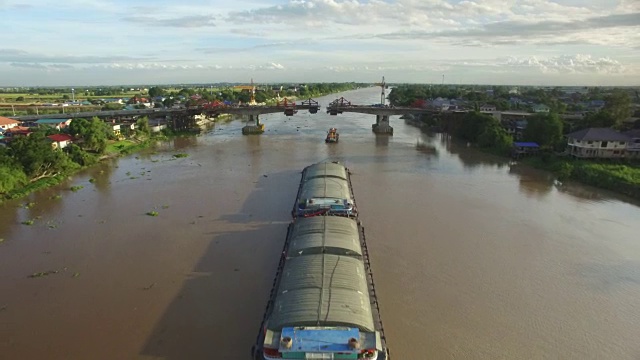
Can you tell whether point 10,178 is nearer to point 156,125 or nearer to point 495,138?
point 156,125

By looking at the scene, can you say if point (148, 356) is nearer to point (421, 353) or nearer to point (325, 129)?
point (421, 353)

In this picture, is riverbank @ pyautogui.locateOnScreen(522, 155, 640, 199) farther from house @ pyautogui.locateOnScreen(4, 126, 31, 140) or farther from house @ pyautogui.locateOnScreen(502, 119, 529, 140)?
house @ pyautogui.locateOnScreen(4, 126, 31, 140)

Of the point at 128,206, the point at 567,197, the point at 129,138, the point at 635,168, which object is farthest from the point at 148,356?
the point at 129,138

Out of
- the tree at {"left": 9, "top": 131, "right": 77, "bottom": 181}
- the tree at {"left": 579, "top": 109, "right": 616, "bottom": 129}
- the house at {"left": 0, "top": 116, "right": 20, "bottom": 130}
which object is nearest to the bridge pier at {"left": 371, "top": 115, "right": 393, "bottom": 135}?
the tree at {"left": 579, "top": 109, "right": 616, "bottom": 129}

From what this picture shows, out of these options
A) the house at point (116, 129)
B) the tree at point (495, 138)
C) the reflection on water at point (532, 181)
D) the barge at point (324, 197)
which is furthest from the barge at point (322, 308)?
the house at point (116, 129)

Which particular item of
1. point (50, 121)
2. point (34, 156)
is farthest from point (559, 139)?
point (50, 121)

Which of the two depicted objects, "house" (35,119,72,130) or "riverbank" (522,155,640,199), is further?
"house" (35,119,72,130)
